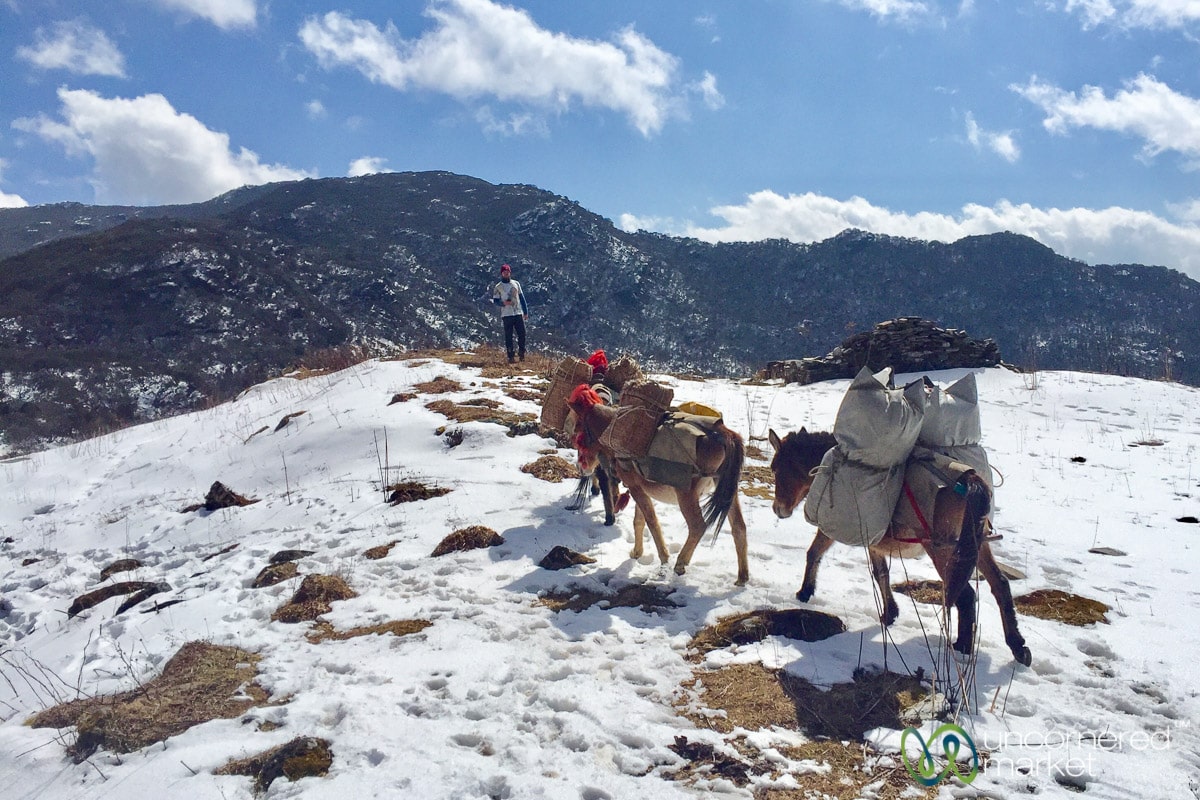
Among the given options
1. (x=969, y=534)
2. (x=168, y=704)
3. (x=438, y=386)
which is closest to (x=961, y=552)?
(x=969, y=534)

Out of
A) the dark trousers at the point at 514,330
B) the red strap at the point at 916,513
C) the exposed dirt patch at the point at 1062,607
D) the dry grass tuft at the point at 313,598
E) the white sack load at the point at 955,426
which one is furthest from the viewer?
the dark trousers at the point at 514,330

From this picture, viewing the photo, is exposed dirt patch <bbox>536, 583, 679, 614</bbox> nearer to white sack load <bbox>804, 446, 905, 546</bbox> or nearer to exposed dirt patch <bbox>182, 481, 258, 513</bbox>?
white sack load <bbox>804, 446, 905, 546</bbox>

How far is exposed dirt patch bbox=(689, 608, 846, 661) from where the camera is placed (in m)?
4.57

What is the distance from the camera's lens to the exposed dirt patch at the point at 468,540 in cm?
641

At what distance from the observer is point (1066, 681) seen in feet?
13.0

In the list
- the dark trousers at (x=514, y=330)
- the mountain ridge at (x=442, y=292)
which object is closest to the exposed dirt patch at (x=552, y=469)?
the dark trousers at (x=514, y=330)

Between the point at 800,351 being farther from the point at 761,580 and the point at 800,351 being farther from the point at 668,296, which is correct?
the point at 761,580

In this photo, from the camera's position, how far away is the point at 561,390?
25.6ft

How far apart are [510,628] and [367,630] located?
114 cm

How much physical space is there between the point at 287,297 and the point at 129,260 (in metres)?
17.4

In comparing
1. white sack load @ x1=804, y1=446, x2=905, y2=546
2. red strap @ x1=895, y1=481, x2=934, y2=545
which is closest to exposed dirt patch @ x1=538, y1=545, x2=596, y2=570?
white sack load @ x1=804, y1=446, x2=905, y2=546

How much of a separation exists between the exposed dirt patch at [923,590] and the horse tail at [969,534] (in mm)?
1143

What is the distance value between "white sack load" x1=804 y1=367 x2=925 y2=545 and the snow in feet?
3.10

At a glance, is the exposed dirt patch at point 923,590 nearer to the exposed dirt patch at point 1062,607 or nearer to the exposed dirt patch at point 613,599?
the exposed dirt patch at point 1062,607
